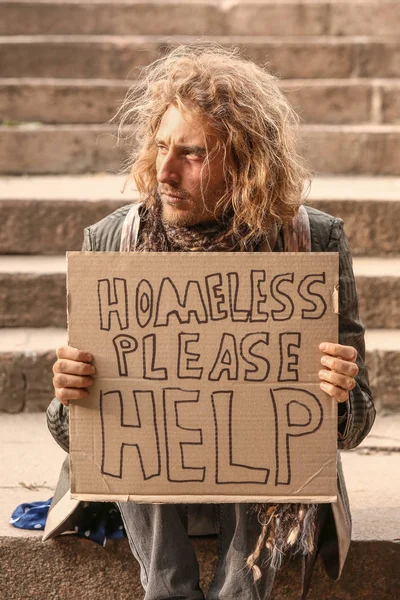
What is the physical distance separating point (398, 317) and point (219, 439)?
1.73 meters

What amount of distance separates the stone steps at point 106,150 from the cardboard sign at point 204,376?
95.3 inches

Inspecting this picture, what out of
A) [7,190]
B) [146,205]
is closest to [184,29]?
[7,190]

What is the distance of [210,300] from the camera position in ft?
6.90

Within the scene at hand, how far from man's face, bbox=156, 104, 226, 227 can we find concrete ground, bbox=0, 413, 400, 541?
2.98 feet

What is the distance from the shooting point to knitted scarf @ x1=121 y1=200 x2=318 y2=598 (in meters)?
2.24

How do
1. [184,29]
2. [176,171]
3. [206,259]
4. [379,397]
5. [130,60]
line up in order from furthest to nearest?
[184,29], [130,60], [379,397], [176,171], [206,259]

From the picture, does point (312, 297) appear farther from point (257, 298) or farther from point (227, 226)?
point (227, 226)

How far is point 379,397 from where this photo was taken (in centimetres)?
347

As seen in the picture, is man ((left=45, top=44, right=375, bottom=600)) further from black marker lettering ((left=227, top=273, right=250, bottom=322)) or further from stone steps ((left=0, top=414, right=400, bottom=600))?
black marker lettering ((left=227, top=273, right=250, bottom=322))

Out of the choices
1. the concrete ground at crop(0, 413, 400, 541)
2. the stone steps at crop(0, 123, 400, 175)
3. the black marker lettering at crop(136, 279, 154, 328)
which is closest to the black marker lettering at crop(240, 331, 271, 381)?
the black marker lettering at crop(136, 279, 154, 328)

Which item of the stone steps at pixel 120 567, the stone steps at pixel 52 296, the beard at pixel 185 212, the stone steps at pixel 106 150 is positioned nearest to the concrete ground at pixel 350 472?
the stone steps at pixel 120 567

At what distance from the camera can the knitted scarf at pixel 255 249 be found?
2.24 metres

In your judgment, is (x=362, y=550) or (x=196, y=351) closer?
(x=196, y=351)

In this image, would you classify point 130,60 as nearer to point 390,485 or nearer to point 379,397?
point 379,397
